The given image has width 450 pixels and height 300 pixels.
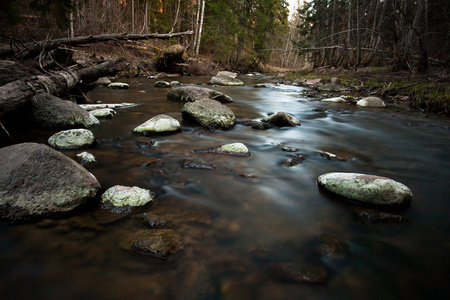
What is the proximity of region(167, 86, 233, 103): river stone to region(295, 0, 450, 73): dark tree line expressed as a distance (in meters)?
5.42

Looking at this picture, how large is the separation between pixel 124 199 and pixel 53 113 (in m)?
2.83

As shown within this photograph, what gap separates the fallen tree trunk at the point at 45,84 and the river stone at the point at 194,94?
1.86 meters

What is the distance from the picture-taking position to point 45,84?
417 centimetres

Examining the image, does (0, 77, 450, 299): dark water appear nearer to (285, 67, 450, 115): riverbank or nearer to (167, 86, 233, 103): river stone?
(167, 86, 233, 103): river stone

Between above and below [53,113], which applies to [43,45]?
above

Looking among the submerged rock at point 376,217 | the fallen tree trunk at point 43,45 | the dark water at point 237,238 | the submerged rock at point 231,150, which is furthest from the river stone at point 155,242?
the fallen tree trunk at point 43,45

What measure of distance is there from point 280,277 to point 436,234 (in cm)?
130

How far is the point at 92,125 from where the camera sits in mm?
4168

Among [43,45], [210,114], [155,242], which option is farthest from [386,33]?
[155,242]

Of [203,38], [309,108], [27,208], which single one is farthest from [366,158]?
[203,38]

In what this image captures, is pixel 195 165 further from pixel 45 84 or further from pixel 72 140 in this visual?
pixel 45 84

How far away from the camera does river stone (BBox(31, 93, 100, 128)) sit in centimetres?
377

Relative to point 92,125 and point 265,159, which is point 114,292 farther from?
point 92,125

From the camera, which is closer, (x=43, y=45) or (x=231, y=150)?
(x=231, y=150)
